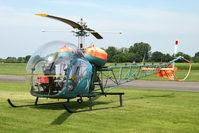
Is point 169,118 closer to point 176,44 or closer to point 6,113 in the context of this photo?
point 6,113

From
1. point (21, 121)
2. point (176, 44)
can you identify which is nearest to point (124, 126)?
point (21, 121)

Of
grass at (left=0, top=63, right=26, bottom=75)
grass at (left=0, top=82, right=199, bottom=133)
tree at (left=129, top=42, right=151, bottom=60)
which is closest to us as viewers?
grass at (left=0, top=82, right=199, bottom=133)

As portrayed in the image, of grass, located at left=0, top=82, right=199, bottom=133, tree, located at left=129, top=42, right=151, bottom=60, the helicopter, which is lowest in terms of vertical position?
grass, located at left=0, top=82, right=199, bottom=133

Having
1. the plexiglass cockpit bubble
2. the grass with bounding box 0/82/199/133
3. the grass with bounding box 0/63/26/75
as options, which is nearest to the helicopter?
the plexiglass cockpit bubble

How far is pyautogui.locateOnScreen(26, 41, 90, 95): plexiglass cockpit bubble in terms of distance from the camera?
9.43m

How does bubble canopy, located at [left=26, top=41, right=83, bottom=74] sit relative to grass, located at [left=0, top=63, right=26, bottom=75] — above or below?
above

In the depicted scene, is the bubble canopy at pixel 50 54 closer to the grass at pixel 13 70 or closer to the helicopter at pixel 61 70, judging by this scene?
the helicopter at pixel 61 70

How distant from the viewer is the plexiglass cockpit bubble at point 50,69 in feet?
30.9

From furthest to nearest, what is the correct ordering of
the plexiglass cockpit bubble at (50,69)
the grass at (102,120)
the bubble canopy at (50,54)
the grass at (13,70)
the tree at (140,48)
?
1. the tree at (140,48)
2. the grass at (13,70)
3. the bubble canopy at (50,54)
4. the plexiglass cockpit bubble at (50,69)
5. the grass at (102,120)

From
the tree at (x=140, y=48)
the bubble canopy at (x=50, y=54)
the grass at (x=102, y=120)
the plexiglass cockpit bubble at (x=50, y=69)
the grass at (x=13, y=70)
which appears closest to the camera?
the grass at (x=102, y=120)

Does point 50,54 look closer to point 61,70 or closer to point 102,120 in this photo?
point 61,70

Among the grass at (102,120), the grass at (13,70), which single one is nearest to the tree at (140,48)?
the grass at (13,70)

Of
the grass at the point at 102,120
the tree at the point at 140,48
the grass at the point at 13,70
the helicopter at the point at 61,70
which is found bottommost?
the grass at the point at 13,70

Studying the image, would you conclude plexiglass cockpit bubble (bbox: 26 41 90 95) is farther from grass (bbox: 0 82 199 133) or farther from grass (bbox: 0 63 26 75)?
grass (bbox: 0 63 26 75)
